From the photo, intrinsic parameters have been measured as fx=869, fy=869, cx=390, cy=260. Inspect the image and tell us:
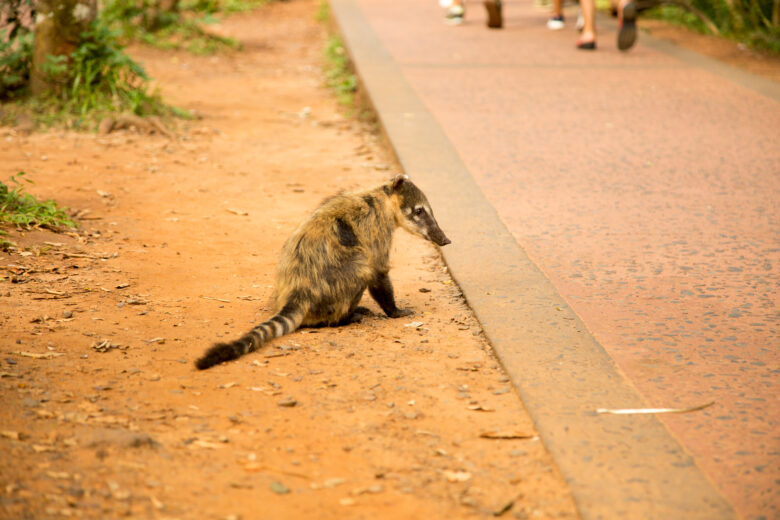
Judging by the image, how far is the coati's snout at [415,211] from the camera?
479 cm

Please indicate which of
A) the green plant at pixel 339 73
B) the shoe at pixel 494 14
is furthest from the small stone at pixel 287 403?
the shoe at pixel 494 14

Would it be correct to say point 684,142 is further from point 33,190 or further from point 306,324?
point 33,190

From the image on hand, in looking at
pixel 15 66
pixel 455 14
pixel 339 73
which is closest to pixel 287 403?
pixel 15 66

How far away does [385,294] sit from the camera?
455cm

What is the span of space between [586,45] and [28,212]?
846 centimetres

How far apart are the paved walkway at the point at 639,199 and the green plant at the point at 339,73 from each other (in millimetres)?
277

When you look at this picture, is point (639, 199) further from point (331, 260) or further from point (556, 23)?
point (556, 23)

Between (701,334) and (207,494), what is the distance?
254cm

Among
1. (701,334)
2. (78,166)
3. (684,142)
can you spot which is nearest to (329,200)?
(701,334)

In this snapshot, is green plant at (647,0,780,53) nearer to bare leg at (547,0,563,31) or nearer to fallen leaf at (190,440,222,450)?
bare leg at (547,0,563,31)

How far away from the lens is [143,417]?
11.1 ft

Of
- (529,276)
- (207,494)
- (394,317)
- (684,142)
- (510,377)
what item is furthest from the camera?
(684,142)

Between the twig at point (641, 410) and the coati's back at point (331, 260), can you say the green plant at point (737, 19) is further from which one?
the twig at point (641, 410)

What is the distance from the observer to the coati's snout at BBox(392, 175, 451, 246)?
479 cm
